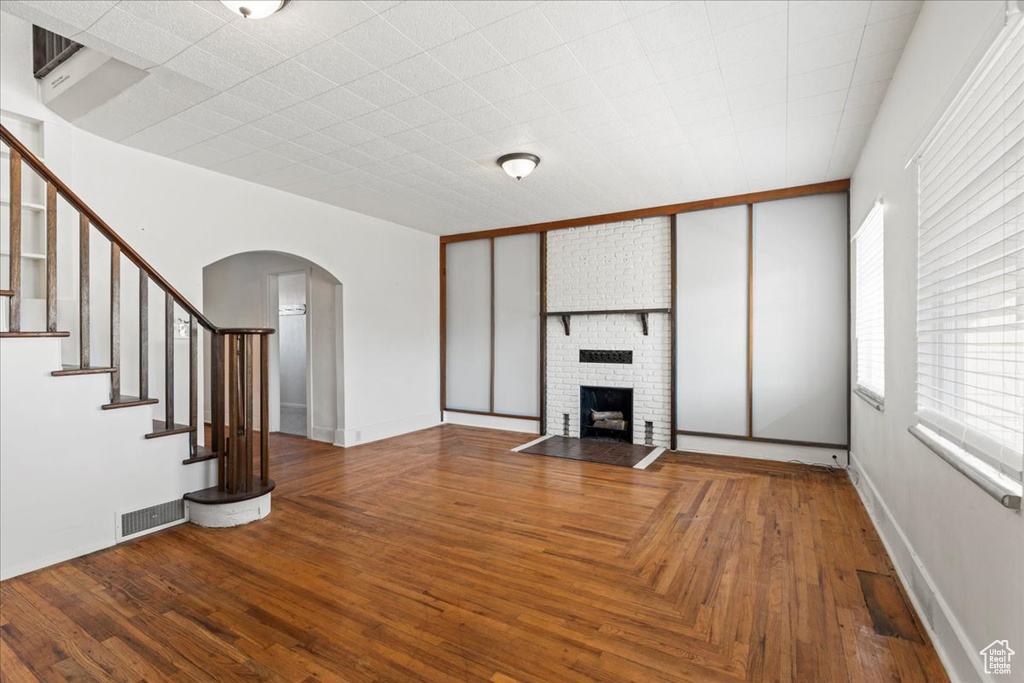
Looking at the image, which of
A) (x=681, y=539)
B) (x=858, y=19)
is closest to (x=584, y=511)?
(x=681, y=539)

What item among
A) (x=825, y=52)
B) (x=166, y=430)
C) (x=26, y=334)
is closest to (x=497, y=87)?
(x=825, y=52)

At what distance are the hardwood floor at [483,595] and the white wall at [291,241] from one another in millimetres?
2016

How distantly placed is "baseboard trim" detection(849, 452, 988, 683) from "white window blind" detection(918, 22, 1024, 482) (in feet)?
2.14

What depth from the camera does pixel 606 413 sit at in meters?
6.02

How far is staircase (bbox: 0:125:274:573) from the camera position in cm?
262

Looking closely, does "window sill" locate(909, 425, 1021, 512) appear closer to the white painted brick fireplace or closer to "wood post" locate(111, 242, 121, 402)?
the white painted brick fireplace

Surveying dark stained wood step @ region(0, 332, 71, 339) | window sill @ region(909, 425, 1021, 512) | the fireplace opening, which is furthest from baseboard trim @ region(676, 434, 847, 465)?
dark stained wood step @ region(0, 332, 71, 339)

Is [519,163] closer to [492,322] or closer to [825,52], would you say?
[825,52]

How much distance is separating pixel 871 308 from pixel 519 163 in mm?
2931

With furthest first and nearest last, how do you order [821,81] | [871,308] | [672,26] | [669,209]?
1. [669,209]
2. [871,308]
3. [821,81]
4. [672,26]

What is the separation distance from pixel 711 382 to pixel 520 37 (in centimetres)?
413

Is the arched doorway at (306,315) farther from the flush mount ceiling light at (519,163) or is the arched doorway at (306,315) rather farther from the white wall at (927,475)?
the white wall at (927,475)

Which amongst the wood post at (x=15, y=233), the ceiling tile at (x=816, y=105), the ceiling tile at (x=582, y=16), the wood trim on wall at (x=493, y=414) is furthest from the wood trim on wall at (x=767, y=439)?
the wood post at (x=15, y=233)

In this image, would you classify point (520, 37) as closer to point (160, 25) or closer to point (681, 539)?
point (160, 25)
